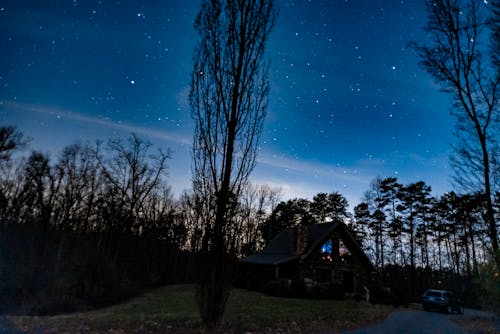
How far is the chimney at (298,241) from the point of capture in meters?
24.5

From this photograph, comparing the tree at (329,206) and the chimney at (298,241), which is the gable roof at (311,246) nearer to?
the chimney at (298,241)

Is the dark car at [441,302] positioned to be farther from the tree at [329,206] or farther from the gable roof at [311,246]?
the tree at [329,206]

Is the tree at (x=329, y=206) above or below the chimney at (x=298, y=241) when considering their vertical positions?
above

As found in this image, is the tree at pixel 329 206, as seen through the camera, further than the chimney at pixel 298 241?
Yes

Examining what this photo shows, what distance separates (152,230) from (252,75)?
32287 millimetres

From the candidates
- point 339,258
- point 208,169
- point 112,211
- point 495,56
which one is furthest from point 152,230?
point 495,56

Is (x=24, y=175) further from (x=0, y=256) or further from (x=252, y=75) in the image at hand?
(x=252, y=75)

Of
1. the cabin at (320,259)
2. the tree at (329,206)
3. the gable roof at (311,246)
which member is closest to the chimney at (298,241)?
the cabin at (320,259)

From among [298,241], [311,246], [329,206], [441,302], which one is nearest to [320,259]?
[311,246]

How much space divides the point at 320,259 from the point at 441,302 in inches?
339

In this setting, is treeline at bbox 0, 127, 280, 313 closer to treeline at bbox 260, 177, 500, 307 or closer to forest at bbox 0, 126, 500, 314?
forest at bbox 0, 126, 500, 314

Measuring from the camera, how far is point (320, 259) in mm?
25000

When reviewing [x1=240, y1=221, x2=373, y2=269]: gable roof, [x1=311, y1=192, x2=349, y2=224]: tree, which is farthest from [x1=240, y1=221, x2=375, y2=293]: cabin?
[x1=311, y1=192, x2=349, y2=224]: tree

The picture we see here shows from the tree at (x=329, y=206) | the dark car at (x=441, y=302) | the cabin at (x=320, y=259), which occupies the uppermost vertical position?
the tree at (x=329, y=206)
